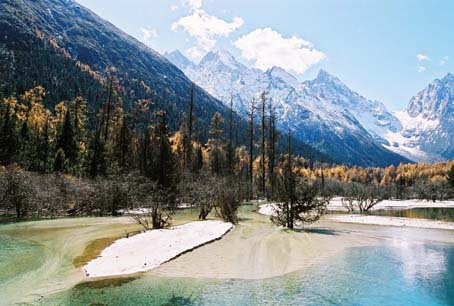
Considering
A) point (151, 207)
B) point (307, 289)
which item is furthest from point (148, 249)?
point (151, 207)

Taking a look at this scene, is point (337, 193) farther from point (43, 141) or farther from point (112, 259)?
point (112, 259)

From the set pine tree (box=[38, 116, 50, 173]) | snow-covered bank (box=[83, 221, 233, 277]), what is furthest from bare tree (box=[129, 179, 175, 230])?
pine tree (box=[38, 116, 50, 173])

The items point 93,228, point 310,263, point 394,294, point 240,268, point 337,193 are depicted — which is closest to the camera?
point 394,294

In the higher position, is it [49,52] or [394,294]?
[49,52]

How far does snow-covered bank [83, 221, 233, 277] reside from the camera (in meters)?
14.3

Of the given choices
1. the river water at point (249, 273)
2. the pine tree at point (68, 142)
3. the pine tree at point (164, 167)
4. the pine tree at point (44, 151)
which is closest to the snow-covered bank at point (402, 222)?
the river water at point (249, 273)

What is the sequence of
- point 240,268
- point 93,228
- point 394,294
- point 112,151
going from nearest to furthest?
point 394,294 < point 240,268 < point 93,228 < point 112,151

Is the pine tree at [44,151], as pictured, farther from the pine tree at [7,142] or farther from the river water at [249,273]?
the river water at [249,273]

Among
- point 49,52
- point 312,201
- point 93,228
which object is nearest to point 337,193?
point 312,201

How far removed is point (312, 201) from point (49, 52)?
15550 cm

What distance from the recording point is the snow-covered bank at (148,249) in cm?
1426

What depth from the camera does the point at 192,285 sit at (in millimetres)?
12500

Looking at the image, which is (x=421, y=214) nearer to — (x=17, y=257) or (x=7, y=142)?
(x=17, y=257)

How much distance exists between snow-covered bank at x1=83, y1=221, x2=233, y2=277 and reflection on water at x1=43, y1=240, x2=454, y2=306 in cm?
142
